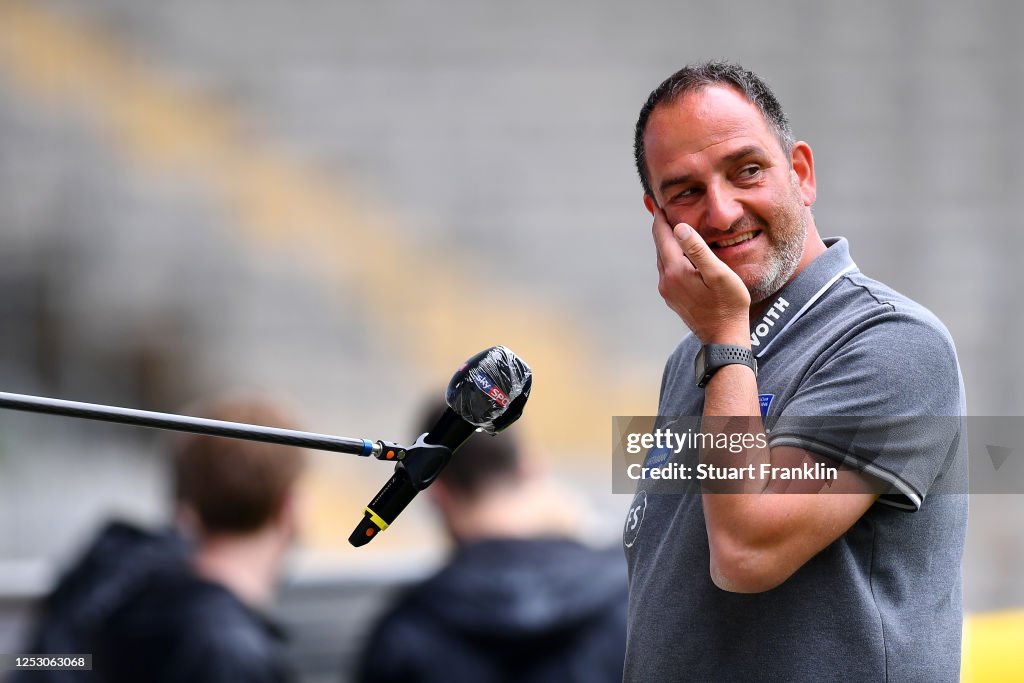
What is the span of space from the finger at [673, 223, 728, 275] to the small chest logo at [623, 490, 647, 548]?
0.42 meters

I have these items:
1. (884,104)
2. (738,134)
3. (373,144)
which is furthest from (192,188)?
(738,134)

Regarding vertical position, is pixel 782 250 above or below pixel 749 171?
below

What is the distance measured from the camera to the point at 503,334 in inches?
331

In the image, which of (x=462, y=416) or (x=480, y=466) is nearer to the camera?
(x=462, y=416)

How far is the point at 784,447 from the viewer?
167 cm

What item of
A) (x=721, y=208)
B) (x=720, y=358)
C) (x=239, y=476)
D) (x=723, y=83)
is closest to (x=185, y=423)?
(x=720, y=358)

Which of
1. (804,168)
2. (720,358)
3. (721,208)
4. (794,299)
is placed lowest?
(720,358)

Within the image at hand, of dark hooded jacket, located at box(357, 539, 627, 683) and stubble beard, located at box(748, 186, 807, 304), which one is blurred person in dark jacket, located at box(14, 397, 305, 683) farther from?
stubble beard, located at box(748, 186, 807, 304)

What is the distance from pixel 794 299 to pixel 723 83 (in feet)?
1.16

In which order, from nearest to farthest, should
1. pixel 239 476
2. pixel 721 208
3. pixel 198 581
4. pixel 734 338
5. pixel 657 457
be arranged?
pixel 734 338 → pixel 721 208 → pixel 657 457 → pixel 198 581 → pixel 239 476

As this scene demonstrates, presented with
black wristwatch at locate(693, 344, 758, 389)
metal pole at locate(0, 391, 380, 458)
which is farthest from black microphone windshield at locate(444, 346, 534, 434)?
black wristwatch at locate(693, 344, 758, 389)

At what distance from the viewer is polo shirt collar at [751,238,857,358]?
1.87 metres

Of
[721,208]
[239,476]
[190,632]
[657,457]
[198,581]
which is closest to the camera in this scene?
[721,208]

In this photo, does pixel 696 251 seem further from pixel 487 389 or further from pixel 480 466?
pixel 480 466
